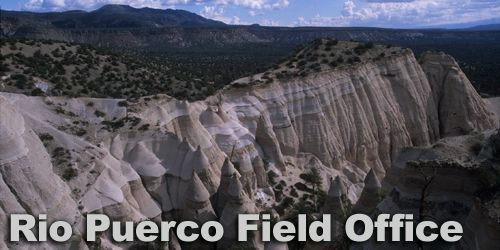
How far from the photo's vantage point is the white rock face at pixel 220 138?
22984 mm

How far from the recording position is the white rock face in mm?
22984

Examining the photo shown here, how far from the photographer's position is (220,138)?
3409 cm

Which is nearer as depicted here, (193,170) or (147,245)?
(147,245)

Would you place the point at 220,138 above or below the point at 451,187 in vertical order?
below

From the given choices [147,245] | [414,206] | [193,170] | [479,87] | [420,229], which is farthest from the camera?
[479,87]

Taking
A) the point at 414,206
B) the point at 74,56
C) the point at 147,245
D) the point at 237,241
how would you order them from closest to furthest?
the point at 414,206, the point at 147,245, the point at 237,241, the point at 74,56

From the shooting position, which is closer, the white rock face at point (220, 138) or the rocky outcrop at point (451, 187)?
the rocky outcrop at point (451, 187)

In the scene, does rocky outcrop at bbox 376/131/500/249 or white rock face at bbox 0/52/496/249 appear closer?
rocky outcrop at bbox 376/131/500/249

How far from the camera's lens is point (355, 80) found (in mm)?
45406

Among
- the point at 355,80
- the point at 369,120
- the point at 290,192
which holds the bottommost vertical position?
the point at 290,192

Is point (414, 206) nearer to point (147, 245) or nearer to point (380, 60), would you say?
point (147, 245)

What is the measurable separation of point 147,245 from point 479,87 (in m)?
65.3

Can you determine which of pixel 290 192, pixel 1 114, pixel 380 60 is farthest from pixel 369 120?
pixel 1 114

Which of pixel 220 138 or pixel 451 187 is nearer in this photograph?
pixel 451 187
